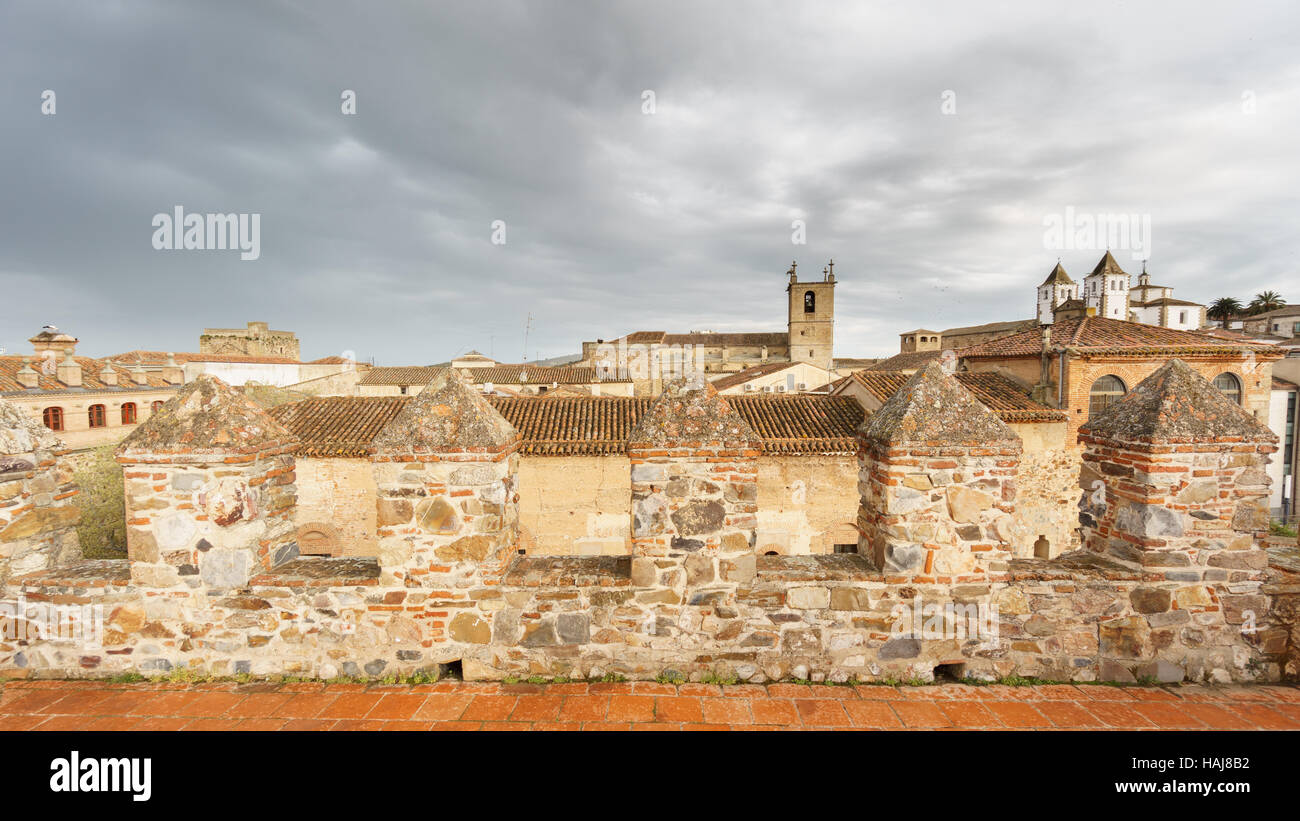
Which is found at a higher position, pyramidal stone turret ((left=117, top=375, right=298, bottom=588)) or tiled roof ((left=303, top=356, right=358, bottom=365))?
tiled roof ((left=303, top=356, right=358, bottom=365))

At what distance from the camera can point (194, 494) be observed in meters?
3.82

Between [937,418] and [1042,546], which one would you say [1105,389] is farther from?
[937,418]

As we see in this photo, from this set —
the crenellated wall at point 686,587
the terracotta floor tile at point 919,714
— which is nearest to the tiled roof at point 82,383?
the crenellated wall at point 686,587

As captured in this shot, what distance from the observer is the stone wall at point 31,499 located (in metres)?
4.00

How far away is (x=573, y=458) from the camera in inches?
511

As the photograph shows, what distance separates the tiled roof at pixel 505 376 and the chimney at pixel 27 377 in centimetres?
1432

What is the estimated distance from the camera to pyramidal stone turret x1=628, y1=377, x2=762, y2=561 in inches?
149

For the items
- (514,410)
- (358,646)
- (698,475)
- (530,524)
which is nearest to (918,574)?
(698,475)

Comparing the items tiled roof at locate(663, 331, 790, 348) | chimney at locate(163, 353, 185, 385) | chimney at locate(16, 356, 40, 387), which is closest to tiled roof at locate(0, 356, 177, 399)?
chimney at locate(16, 356, 40, 387)

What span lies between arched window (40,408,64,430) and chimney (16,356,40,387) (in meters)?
1.37

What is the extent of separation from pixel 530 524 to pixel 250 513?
9.47 meters

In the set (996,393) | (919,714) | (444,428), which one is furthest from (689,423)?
(996,393)

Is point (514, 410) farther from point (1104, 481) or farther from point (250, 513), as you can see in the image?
point (1104, 481)

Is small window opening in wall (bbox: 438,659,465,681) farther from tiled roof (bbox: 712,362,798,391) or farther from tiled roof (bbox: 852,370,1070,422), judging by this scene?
tiled roof (bbox: 712,362,798,391)
